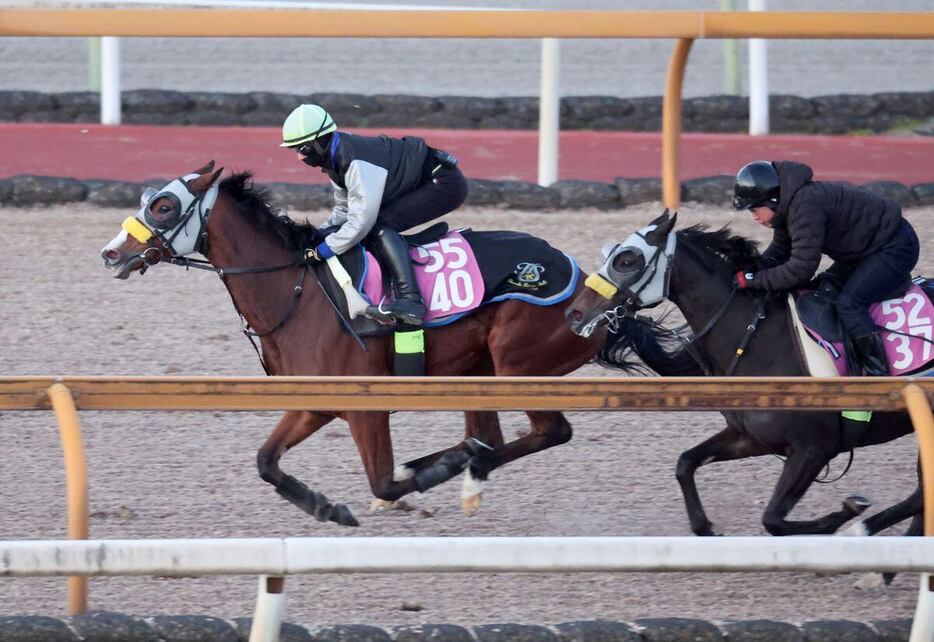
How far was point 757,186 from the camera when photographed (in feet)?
17.9

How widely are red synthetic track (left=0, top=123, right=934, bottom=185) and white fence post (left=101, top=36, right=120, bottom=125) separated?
21cm

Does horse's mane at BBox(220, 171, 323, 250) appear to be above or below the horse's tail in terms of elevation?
above

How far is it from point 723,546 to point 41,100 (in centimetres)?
871

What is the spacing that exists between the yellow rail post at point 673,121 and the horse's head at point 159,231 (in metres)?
4.04

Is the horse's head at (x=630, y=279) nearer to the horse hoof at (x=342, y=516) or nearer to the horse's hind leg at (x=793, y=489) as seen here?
the horse's hind leg at (x=793, y=489)

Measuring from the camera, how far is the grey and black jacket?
19.1ft

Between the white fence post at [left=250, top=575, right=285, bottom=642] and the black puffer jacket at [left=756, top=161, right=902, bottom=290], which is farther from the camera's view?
the black puffer jacket at [left=756, top=161, right=902, bottom=290]

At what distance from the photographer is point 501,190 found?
984cm

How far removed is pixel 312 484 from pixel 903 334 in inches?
97.7

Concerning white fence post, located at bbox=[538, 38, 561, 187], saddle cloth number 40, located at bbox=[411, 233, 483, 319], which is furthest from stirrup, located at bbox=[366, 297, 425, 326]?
white fence post, located at bbox=[538, 38, 561, 187]

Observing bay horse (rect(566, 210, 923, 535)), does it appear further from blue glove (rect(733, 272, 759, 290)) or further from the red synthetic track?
the red synthetic track

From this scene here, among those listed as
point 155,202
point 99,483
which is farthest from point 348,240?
point 99,483

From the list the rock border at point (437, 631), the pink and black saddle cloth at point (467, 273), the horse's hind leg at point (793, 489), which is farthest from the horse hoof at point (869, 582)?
the pink and black saddle cloth at point (467, 273)

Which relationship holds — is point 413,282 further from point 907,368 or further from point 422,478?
point 907,368
